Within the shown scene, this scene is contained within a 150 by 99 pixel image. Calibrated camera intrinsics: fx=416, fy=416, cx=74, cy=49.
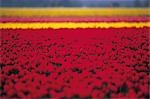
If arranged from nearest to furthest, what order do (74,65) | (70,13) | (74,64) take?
1. (74,65)
2. (74,64)
3. (70,13)

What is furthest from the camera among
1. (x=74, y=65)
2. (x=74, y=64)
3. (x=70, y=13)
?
(x=70, y=13)

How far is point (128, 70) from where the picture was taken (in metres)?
7.90

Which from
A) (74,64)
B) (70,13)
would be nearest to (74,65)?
(74,64)

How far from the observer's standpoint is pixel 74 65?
8.41 meters

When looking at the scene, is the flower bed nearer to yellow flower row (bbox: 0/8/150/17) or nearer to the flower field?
the flower field

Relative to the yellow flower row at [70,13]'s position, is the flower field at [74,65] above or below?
below

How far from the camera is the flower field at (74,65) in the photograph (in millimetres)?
6507

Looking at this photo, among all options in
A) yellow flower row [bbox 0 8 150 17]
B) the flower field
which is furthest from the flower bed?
yellow flower row [bbox 0 8 150 17]

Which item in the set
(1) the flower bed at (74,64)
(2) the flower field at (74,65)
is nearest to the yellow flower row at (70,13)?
(1) the flower bed at (74,64)

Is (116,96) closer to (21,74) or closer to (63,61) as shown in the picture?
(21,74)

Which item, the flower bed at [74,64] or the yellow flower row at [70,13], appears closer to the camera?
the flower bed at [74,64]

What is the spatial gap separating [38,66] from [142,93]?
8.95ft

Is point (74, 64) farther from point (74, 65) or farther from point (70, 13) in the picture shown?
point (70, 13)

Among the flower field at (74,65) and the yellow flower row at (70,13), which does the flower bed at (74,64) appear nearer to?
the flower field at (74,65)
